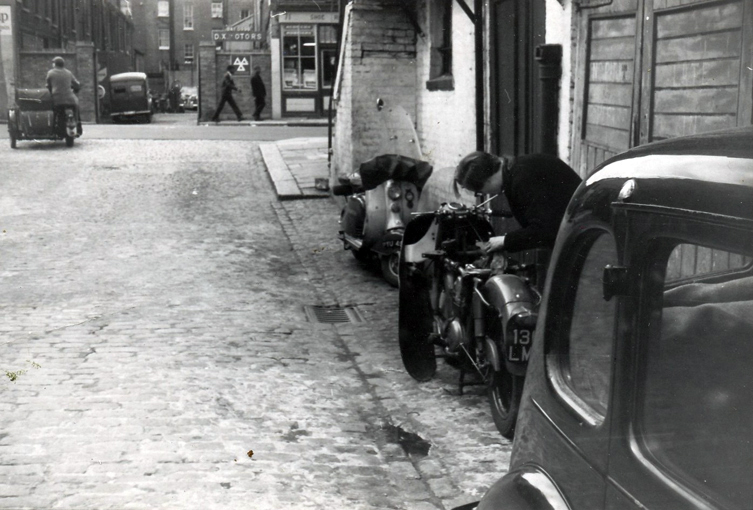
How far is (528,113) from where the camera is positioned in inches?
342

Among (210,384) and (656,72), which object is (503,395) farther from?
(656,72)

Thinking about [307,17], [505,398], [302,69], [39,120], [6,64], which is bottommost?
[505,398]

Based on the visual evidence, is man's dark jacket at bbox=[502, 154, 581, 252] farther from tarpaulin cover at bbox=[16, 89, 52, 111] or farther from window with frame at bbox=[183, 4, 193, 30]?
window with frame at bbox=[183, 4, 193, 30]

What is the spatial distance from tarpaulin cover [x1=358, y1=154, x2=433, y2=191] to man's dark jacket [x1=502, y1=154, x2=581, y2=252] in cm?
368

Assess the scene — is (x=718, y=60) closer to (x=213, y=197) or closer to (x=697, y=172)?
(x=697, y=172)

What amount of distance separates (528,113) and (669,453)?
7.17m

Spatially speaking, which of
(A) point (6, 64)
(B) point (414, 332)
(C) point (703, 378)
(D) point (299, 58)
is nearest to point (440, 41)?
(B) point (414, 332)

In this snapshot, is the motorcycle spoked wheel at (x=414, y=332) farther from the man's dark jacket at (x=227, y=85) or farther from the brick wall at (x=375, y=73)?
the man's dark jacket at (x=227, y=85)

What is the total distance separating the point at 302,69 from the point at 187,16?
4358 cm

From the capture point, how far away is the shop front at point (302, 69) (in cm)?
3378

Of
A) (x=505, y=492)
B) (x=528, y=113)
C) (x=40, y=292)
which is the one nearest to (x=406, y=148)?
(x=528, y=113)

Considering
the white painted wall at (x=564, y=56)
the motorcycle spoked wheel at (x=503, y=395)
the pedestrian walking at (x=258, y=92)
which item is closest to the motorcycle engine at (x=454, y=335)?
the motorcycle spoked wheel at (x=503, y=395)

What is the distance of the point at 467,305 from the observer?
551 cm

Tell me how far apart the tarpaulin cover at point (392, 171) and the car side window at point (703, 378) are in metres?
6.95
